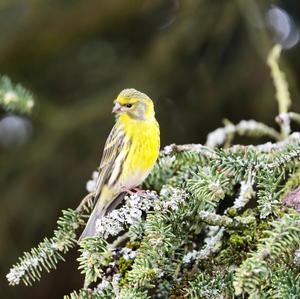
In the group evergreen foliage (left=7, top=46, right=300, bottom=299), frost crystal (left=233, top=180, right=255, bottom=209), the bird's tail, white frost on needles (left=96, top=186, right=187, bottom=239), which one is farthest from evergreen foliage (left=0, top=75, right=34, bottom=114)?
frost crystal (left=233, top=180, right=255, bottom=209)

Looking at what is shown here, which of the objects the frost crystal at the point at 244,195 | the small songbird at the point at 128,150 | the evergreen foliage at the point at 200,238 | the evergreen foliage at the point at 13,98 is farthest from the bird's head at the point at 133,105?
the frost crystal at the point at 244,195

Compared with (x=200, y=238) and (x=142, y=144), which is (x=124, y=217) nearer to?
A: (x=200, y=238)

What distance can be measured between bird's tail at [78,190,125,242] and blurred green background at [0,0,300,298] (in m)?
1.35

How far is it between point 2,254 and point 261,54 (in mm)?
1536

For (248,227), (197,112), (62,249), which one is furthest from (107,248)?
(197,112)

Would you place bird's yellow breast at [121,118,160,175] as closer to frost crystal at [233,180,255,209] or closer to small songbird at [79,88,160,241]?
small songbird at [79,88,160,241]

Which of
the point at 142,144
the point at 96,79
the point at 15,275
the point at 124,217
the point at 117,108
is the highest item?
the point at 96,79

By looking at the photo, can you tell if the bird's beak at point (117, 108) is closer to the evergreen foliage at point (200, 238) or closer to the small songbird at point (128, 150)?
the small songbird at point (128, 150)

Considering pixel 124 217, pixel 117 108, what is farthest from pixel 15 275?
pixel 117 108

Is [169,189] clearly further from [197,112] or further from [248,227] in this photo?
[197,112]

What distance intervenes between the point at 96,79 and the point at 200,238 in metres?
2.19

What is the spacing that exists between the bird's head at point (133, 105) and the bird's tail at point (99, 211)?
1.29 ft

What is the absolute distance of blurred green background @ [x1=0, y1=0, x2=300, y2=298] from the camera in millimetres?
3311

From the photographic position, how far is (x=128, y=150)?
7.60 ft
